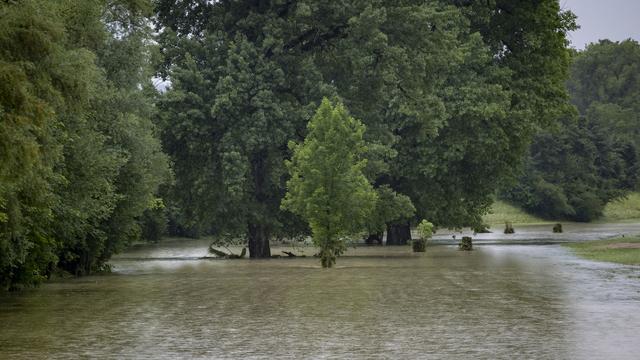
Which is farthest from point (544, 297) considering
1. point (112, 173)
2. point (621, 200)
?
point (621, 200)

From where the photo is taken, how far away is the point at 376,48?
51344 millimetres

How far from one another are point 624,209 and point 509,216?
27059mm

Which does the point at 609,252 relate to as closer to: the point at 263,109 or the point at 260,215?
the point at 260,215

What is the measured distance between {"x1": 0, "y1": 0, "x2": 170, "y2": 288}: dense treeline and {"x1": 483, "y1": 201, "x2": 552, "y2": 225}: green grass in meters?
91.0

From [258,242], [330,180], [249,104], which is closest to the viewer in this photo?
[330,180]

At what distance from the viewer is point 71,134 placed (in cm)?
3169

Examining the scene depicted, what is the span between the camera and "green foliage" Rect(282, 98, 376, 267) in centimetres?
4425

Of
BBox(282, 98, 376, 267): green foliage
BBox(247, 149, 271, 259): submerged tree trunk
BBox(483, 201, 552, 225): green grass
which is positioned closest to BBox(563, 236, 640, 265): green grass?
BBox(282, 98, 376, 267): green foliage

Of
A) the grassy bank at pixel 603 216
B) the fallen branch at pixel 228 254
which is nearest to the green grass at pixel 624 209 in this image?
the grassy bank at pixel 603 216

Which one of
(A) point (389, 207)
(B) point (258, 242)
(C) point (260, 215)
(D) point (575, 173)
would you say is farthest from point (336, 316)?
(D) point (575, 173)

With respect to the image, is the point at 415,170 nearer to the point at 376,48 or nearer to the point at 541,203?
the point at 376,48

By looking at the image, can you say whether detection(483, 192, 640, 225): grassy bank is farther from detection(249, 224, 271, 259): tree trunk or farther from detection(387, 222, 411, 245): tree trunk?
detection(249, 224, 271, 259): tree trunk

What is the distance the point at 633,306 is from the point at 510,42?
43.2m

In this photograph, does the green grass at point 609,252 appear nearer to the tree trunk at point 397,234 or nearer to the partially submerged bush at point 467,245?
the partially submerged bush at point 467,245
